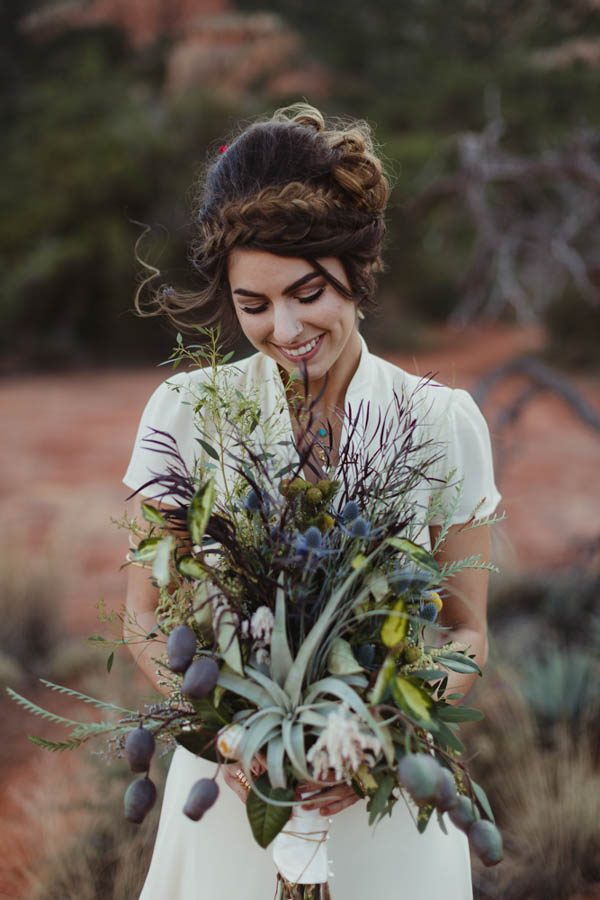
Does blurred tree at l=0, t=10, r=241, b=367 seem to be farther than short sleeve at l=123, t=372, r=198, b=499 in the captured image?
Yes

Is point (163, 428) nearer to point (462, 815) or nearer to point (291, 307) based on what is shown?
point (291, 307)

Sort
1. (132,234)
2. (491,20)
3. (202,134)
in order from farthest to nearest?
(491,20) < (202,134) < (132,234)

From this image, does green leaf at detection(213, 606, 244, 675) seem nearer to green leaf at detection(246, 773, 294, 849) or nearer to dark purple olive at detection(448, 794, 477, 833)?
green leaf at detection(246, 773, 294, 849)

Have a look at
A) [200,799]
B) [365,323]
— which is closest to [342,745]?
[200,799]

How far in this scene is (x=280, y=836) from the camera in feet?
4.33

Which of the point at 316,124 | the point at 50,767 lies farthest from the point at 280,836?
the point at 50,767

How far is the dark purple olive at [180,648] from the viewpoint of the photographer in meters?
1.13

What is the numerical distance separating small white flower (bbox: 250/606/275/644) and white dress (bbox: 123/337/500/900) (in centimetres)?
48

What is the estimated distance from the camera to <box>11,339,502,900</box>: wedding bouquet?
1112 mm

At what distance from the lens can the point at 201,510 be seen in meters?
1.12

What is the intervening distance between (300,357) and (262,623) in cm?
61

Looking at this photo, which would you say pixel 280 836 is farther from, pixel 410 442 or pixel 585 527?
pixel 585 527

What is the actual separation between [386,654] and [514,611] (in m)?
3.95

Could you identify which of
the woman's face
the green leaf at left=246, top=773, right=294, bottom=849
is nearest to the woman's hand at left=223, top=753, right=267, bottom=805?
the green leaf at left=246, top=773, right=294, bottom=849
